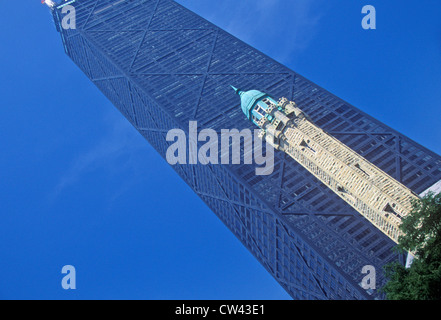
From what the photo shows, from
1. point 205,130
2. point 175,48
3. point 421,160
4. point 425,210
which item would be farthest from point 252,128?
point 425,210

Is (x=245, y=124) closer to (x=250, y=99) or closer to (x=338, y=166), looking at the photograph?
(x=250, y=99)

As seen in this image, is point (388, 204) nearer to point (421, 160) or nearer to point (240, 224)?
point (421, 160)

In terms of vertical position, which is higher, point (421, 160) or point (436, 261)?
point (421, 160)

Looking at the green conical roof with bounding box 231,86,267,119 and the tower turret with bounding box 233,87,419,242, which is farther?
the green conical roof with bounding box 231,86,267,119

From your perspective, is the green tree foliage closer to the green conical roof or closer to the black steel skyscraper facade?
the green conical roof

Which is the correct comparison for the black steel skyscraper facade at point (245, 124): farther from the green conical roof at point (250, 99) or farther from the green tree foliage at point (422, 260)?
the green tree foliage at point (422, 260)

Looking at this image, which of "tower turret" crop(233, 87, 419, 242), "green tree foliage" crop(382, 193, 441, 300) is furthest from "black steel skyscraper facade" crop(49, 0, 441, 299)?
"green tree foliage" crop(382, 193, 441, 300)
